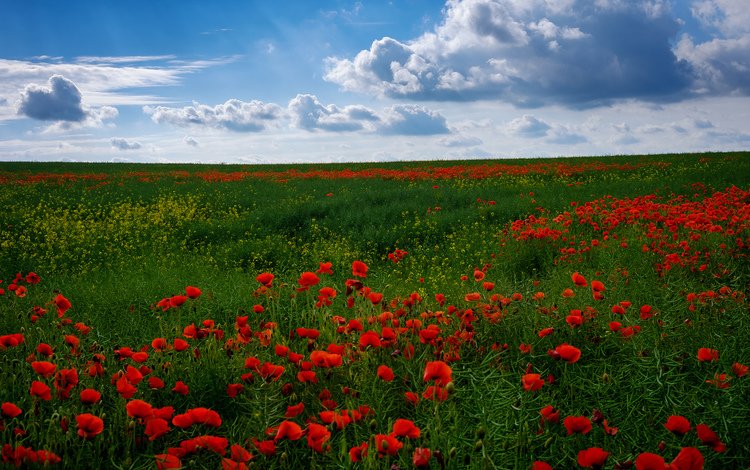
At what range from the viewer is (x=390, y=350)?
3.13m

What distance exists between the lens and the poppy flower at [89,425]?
6.31ft

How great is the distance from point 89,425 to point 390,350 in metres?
1.67

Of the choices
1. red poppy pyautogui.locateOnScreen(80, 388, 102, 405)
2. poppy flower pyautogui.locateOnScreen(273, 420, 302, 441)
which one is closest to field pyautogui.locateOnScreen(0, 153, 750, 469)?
poppy flower pyautogui.locateOnScreen(273, 420, 302, 441)

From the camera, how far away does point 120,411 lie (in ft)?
8.09

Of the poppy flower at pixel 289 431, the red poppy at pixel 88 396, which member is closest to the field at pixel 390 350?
the poppy flower at pixel 289 431

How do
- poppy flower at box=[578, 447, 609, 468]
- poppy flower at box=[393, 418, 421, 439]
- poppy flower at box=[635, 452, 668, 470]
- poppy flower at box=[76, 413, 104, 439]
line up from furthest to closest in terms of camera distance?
1. poppy flower at box=[76, 413, 104, 439]
2. poppy flower at box=[393, 418, 421, 439]
3. poppy flower at box=[578, 447, 609, 468]
4. poppy flower at box=[635, 452, 668, 470]

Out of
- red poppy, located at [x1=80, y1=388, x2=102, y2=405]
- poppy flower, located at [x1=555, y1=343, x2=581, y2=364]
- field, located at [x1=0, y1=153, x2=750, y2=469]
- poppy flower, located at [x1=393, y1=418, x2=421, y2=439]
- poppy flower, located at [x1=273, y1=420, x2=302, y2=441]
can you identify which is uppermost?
poppy flower, located at [x1=555, y1=343, x2=581, y2=364]

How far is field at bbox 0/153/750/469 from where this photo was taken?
2.18 meters

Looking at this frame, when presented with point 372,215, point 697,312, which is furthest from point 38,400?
point 372,215

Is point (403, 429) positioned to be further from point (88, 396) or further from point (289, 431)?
point (88, 396)

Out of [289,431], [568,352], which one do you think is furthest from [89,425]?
[568,352]

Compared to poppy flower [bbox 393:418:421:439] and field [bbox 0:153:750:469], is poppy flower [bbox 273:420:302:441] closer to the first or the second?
field [bbox 0:153:750:469]

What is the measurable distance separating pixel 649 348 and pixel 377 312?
174cm

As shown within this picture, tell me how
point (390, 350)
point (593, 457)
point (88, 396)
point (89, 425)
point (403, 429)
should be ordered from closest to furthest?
point (593, 457) → point (403, 429) → point (89, 425) → point (88, 396) → point (390, 350)
